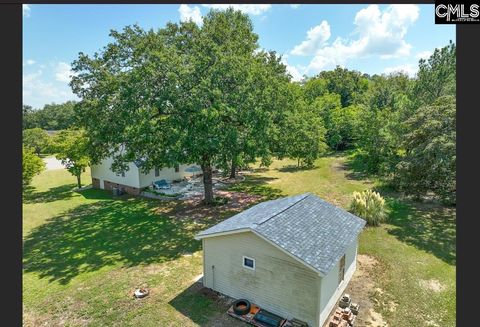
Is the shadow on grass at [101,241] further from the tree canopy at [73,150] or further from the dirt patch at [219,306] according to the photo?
the tree canopy at [73,150]

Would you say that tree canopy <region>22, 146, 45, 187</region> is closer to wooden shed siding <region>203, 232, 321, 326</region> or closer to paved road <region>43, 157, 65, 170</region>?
paved road <region>43, 157, 65, 170</region>

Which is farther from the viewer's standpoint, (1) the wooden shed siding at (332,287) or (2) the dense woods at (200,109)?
(2) the dense woods at (200,109)

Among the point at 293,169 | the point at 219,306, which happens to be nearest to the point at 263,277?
the point at 219,306

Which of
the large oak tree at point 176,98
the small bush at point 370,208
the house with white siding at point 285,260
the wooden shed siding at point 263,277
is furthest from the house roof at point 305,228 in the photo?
the large oak tree at point 176,98

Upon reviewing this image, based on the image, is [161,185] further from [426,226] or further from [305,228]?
[426,226]

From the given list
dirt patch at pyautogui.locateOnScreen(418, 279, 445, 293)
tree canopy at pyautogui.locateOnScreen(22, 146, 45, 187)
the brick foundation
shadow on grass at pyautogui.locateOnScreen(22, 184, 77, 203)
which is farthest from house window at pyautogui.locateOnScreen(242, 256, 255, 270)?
tree canopy at pyautogui.locateOnScreen(22, 146, 45, 187)

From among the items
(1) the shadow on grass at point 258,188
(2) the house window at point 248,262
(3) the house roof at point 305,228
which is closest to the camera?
(3) the house roof at point 305,228
